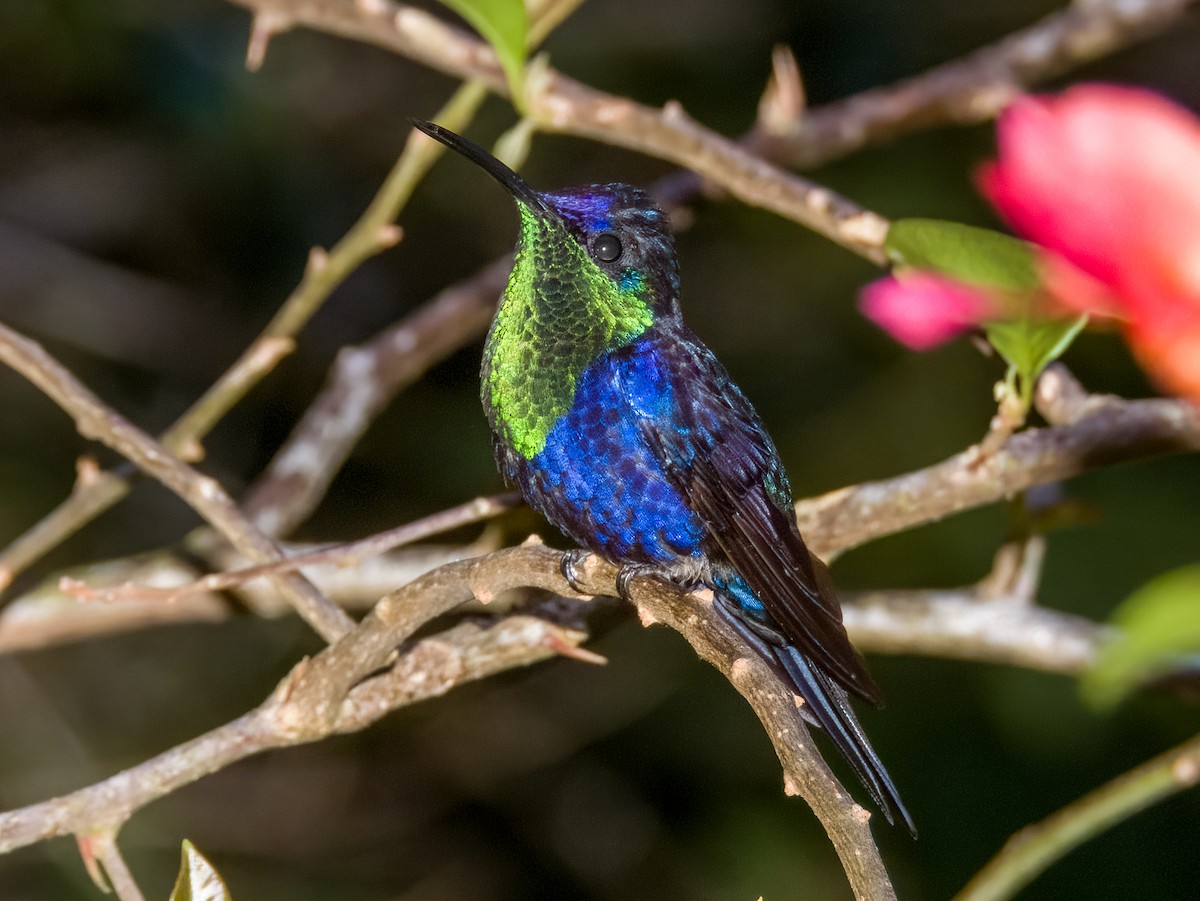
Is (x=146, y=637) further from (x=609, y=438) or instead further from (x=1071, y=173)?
(x=1071, y=173)

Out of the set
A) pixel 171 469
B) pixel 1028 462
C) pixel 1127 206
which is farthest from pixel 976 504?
pixel 1127 206

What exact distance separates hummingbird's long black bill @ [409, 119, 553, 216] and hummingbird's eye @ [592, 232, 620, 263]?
8 cm

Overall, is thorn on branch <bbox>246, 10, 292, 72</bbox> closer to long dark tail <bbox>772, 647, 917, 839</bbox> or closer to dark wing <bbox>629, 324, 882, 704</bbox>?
dark wing <bbox>629, 324, 882, 704</bbox>

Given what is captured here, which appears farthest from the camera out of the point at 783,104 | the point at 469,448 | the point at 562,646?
the point at 469,448

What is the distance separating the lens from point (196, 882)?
3.73 ft

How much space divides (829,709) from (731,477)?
12.9 inches

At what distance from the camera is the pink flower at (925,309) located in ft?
3.14

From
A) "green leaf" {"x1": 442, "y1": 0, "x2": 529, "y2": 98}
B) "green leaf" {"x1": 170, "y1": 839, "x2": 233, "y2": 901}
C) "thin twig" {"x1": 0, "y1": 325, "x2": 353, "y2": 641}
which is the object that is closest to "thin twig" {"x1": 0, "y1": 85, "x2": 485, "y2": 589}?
"thin twig" {"x1": 0, "y1": 325, "x2": 353, "y2": 641}

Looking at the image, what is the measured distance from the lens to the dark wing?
1.64 meters

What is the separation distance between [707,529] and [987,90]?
1606mm

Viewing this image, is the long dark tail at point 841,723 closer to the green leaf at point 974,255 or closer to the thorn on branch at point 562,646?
the thorn on branch at point 562,646

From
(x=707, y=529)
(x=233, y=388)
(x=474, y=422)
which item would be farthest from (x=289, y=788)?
(x=707, y=529)

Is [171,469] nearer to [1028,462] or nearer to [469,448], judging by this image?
[1028,462]

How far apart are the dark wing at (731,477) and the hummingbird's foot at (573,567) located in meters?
0.16
